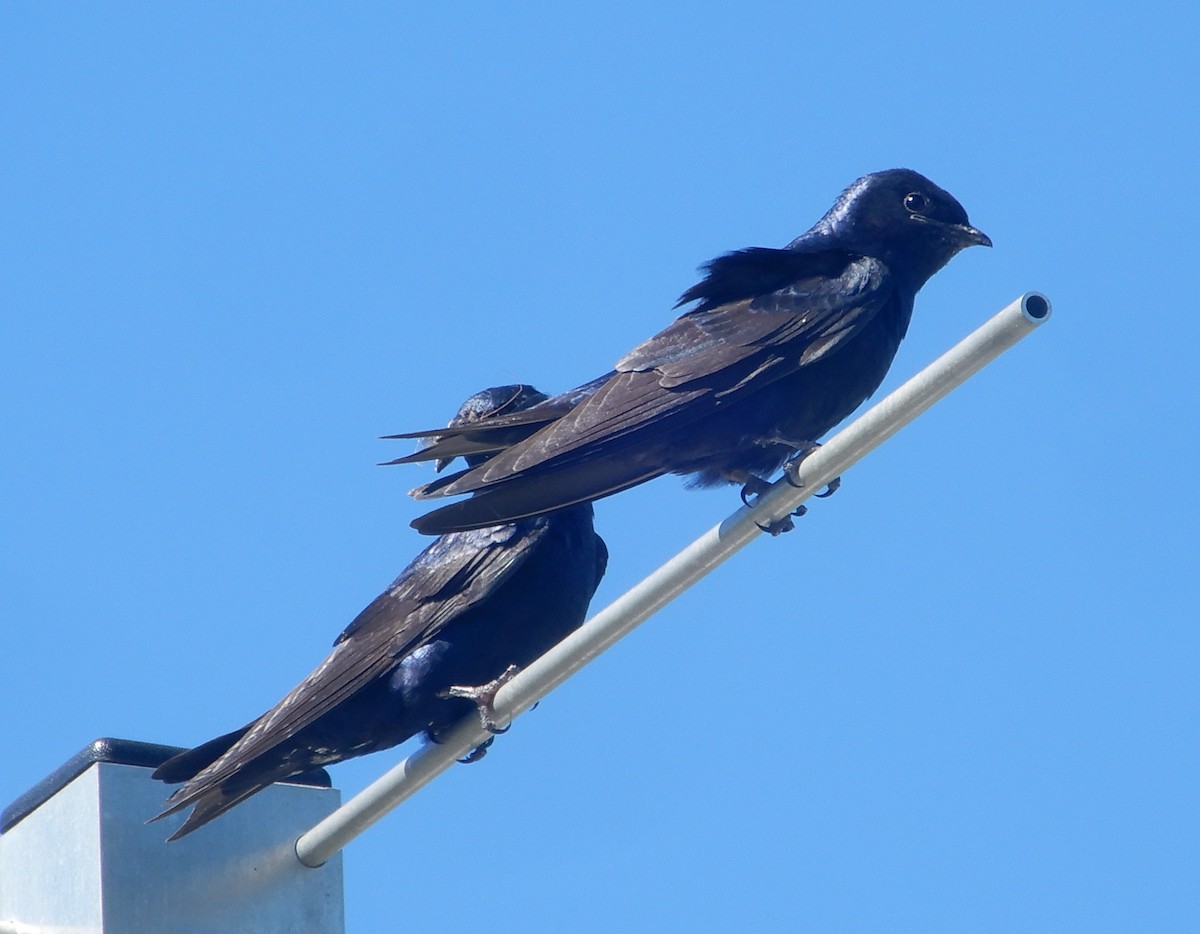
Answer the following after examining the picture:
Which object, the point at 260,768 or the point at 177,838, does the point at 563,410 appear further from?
the point at 177,838

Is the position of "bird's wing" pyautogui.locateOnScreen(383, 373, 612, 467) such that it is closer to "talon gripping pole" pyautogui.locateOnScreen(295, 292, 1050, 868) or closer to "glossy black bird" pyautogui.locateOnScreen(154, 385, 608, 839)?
"glossy black bird" pyautogui.locateOnScreen(154, 385, 608, 839)

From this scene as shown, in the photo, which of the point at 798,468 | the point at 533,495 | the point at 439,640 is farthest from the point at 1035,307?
the point at 439,640

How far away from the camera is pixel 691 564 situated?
4.67 metres

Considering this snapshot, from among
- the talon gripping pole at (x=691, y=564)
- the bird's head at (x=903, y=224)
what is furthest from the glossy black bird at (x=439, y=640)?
the talon gripping pole at (x=691, y=564)

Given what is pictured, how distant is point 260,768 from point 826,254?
267cm

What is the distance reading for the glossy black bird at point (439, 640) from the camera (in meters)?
7.19

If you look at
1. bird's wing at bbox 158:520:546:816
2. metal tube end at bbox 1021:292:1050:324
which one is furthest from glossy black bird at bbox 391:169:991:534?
metal tube end at bbox 1021:292:1050:324

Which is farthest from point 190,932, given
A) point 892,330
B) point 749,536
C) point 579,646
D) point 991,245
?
point 991,245

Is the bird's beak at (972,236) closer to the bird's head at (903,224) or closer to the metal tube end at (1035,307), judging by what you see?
the bird's head at (903,224)

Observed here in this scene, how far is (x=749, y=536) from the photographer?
474 centimetres

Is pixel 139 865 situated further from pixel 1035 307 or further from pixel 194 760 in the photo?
pixel 1035 307

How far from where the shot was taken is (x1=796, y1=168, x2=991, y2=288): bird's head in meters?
7.47

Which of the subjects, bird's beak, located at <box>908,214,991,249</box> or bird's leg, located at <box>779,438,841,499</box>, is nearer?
bird's leg, located at <box>779,438,841,499</box>

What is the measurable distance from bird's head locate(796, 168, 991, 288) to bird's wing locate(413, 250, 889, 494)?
0.27 metres
